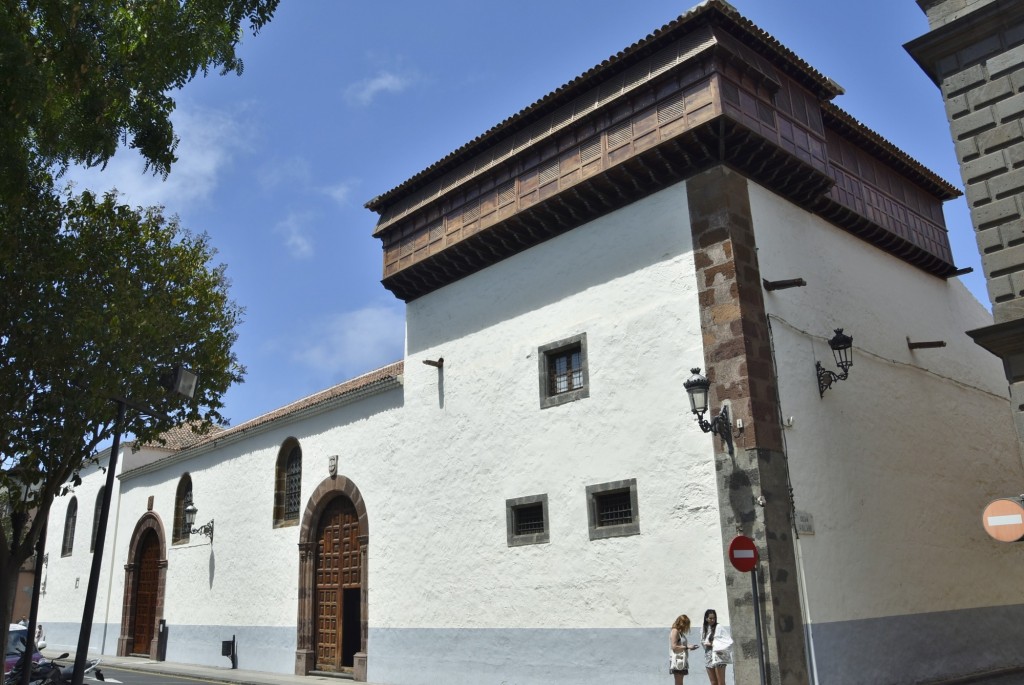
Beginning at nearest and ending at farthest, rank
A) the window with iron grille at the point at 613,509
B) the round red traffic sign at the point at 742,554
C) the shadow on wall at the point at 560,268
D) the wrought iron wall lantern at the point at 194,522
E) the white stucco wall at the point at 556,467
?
the round red traffic sign at the point at 742,554 < the white stucco wall at the point at 556,467 < the window with iron grille at the point at 613,509 < the shadow on wall at the point at 560,268 < the wrought iron wall lantern at the point at 194,522

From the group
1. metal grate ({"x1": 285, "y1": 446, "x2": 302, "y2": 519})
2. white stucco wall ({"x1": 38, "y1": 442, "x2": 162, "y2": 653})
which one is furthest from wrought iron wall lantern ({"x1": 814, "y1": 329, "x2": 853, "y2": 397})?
white stucco wall ({"x1": 38, "y1": 442, "x2": 162, "y2": 653})

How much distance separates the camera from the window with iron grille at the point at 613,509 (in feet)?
39.7

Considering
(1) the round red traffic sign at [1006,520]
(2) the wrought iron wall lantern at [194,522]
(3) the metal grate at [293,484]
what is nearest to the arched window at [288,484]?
(3) the metal grate at [293,484]

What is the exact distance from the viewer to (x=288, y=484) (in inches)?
798

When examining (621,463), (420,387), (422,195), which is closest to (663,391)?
(621,463)

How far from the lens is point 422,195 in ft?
55.8

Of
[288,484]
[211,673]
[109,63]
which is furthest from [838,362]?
[211,673]

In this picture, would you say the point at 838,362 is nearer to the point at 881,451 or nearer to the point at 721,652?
the point at 881,451

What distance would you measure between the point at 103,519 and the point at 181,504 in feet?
50.0

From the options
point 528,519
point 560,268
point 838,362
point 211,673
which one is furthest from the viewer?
point 211,673

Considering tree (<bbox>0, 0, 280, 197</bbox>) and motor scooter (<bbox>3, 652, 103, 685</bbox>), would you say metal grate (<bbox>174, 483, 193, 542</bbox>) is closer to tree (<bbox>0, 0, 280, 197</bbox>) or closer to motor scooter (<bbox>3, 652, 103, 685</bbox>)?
motor scooter (<bbox>3, 652, 103, 685</bbox>)

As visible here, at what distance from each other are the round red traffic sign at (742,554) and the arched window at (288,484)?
1263 cm

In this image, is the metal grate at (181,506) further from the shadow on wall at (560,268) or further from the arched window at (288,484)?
the shadow on wall at (560,268)

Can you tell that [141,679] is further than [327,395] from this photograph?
No
